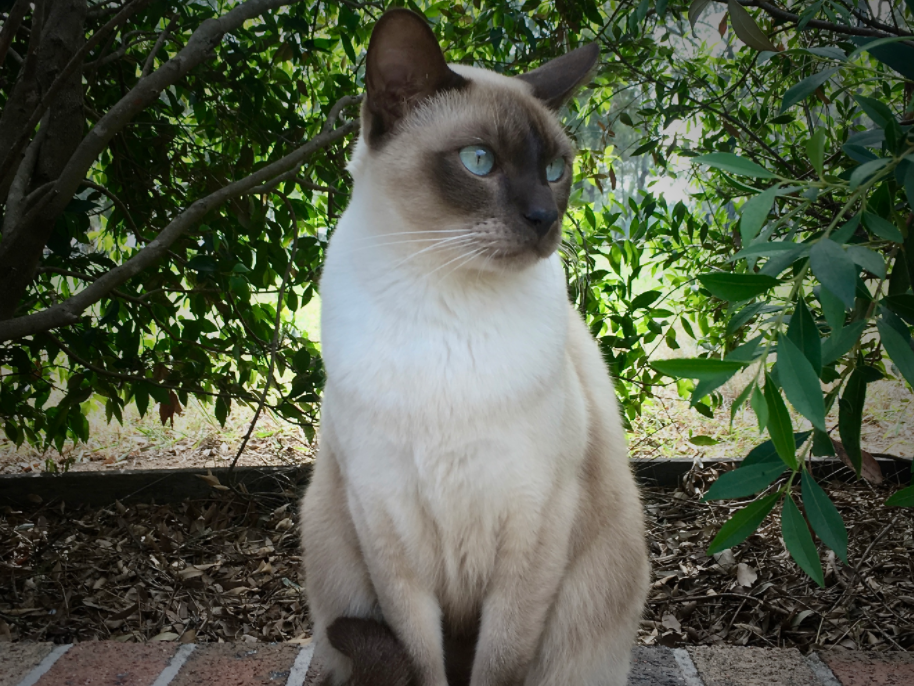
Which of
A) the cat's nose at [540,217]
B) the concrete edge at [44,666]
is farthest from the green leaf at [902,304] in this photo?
the concrete edge at [44,666]

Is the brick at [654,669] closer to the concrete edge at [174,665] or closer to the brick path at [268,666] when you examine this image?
the brick path at [268,666]

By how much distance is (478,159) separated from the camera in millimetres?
1513

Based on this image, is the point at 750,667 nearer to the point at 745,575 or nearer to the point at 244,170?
the point at 745,575

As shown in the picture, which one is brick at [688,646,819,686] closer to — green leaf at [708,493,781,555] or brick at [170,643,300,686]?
green leaf at [708,493,781,555]

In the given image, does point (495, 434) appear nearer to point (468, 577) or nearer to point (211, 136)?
point (468, 577)

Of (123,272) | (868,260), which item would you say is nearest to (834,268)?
(868,260)

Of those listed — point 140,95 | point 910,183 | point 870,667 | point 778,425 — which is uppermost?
point 140,95

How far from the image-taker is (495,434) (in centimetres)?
145

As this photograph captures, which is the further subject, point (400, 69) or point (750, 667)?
point (750, 667)

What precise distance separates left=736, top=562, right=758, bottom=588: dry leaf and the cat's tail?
1346 mm

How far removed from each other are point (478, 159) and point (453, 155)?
0.16ft

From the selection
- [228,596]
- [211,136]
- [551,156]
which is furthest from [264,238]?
[551,156]

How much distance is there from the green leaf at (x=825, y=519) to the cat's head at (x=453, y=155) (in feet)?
2.08

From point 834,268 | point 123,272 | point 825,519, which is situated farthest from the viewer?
point 123,272
